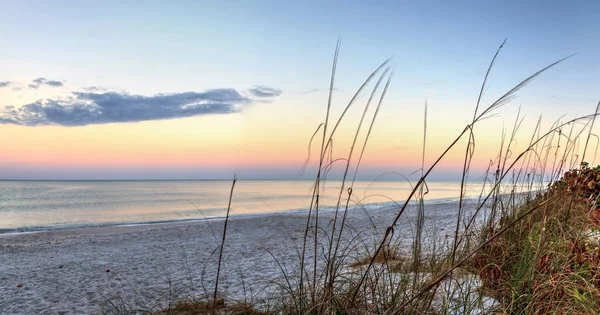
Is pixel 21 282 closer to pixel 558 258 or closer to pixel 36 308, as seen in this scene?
pixel 36 308

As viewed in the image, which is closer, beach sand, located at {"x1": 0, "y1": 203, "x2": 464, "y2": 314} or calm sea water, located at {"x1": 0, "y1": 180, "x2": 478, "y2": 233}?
beach sand, located at {"x1": 0, "y1": 203, "x2": 464, "y2": 314}

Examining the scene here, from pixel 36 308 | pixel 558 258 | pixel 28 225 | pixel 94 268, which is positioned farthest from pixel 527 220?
pixel 28 225

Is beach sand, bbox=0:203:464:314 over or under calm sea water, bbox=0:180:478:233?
over

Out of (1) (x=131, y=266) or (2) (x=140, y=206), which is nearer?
(1) (x=131, y=266)

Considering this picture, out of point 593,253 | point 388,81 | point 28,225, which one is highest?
point 388,81

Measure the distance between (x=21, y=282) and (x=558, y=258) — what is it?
6989 millimetres

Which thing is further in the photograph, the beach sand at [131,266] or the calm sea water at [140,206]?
the calm sea water at [140,206]

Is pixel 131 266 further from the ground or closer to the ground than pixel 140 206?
further from the ground

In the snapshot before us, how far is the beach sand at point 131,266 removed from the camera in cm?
484

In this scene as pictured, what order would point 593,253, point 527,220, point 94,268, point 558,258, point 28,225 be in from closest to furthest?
point 558,258 < point 593,253 < point 527,220 < point 94,268 < point 28,225

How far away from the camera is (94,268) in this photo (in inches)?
282

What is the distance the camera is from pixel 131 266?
23.7ft

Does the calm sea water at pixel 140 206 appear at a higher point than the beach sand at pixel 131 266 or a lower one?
lower

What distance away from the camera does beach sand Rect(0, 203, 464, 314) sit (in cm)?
484
